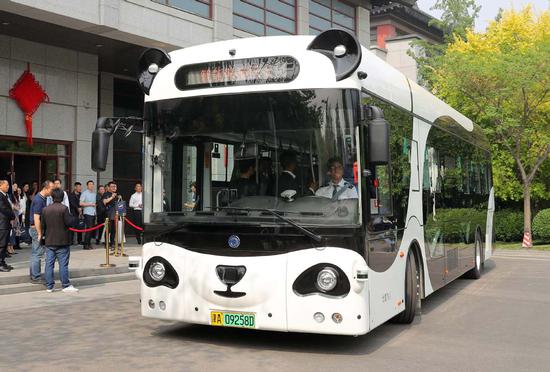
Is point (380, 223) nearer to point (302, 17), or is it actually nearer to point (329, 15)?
point (302, 17)

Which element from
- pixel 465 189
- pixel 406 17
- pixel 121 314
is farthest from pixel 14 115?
pixel 406 17

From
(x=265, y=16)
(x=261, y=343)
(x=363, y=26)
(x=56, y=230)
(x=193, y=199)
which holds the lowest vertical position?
(x=261, y=343)

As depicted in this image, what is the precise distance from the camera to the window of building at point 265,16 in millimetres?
22403

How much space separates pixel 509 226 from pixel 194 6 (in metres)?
16.0

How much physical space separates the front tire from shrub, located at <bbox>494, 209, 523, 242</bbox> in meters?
20.2

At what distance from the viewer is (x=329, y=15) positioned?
27.6 m

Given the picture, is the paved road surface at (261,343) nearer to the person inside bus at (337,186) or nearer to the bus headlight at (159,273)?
the bus headlight at (159,273)

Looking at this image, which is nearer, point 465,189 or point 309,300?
point 309,300

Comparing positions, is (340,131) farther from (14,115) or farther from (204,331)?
(14,115)

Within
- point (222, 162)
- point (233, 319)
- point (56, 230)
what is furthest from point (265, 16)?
point (233, 319)

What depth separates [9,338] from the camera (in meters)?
7.07

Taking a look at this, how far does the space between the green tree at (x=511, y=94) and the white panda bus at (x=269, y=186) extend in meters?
17.8

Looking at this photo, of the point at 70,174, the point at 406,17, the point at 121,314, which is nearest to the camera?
the point at 121,314

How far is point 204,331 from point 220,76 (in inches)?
116
